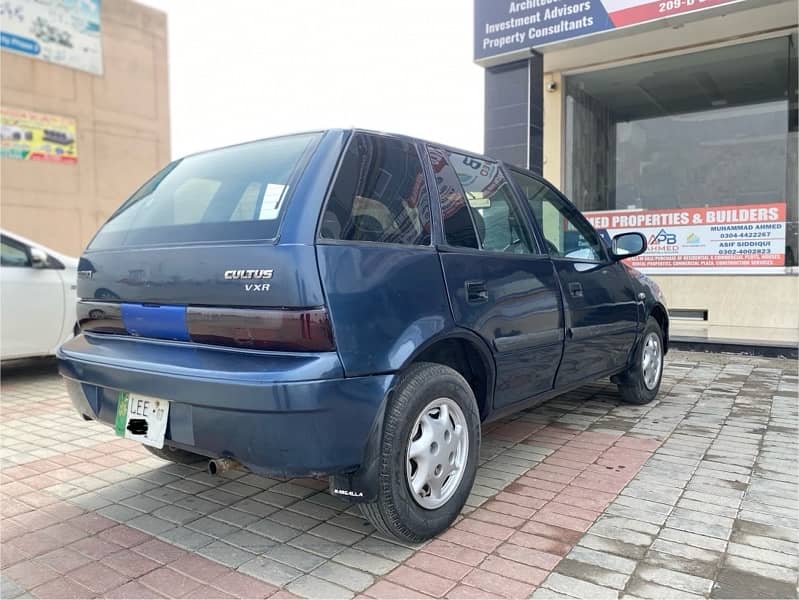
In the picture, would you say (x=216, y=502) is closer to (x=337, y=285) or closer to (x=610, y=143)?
(x=337, y=285)

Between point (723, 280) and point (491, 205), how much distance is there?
6.11m

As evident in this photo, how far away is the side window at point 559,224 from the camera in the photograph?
147 inches

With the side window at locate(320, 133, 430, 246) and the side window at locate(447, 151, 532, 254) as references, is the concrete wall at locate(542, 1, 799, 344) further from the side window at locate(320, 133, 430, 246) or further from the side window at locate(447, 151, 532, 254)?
the side window at locate(320, 133, 430, 246)

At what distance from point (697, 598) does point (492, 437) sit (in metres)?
1.96

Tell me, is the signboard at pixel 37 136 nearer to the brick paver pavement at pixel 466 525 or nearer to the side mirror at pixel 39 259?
the side mirror at pixel 39 259

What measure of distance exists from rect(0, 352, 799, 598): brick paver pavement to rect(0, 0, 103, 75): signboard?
516 inches

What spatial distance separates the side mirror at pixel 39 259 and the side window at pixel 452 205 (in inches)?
178

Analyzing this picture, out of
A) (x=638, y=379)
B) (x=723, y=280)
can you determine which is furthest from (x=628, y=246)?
(x=723, y=280)

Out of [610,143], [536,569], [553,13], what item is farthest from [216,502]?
[610,143]

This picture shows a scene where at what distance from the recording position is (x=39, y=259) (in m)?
5.83

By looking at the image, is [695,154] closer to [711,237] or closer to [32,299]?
[711,237]

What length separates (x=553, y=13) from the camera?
7977mm

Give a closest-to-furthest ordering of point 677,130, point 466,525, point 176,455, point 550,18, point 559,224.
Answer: point 466,525 → point 176,455 → point 559,224 → point 550,18 → point 677,130

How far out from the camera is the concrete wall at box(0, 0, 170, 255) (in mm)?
13898
